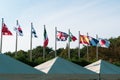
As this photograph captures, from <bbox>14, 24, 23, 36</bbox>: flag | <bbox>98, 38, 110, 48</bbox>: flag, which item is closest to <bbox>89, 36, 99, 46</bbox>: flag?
<bbox>98, 38, 110, 48</bbox>: flag

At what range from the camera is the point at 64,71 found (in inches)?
607

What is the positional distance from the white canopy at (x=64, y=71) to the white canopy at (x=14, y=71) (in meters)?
1.45

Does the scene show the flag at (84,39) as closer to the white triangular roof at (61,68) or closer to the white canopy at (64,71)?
the white canopy at (64,71)

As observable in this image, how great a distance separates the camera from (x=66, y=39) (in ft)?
110

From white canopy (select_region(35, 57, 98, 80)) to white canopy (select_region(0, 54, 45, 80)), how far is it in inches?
57.2

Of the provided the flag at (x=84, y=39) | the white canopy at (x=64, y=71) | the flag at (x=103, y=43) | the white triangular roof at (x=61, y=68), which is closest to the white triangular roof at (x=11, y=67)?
the white canopy at (x=64, y=71)

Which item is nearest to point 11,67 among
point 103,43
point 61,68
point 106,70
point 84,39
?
point 61,68

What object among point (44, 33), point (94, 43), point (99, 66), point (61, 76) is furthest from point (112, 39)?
point (61, 76)

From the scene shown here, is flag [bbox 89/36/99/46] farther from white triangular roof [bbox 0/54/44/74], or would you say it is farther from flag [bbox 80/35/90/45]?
white triangular roof [bbox 0/54/44/74]

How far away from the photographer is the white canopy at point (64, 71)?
14.6 meters

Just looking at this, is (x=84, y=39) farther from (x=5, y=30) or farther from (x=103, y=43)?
(x=5, y=30)

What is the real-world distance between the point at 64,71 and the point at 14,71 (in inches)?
154

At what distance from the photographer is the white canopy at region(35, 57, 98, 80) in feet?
48.0

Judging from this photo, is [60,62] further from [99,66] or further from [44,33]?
[44,33]
